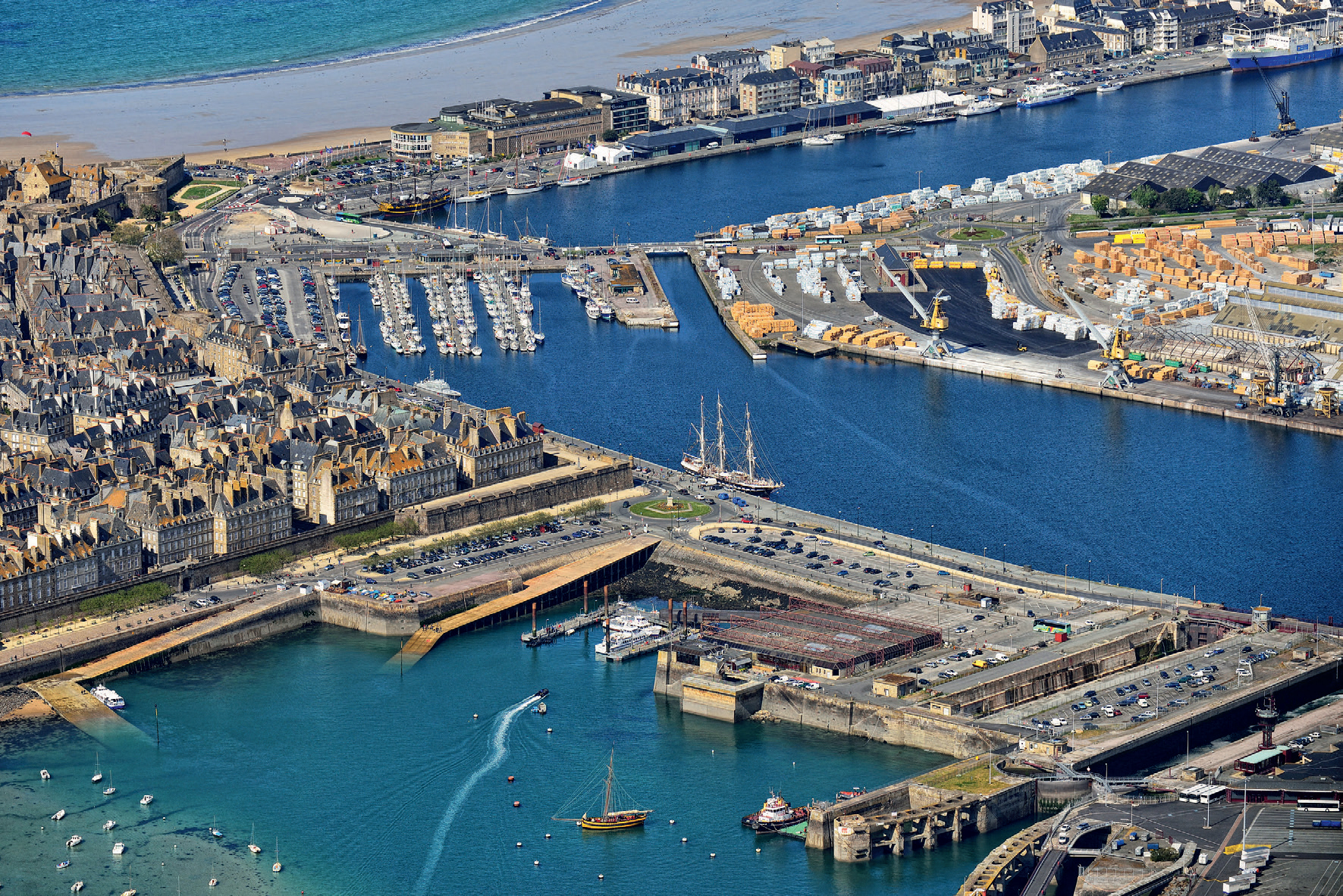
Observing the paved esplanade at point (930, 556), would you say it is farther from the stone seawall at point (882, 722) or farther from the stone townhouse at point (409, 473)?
the stone seawall at point (882, 722)

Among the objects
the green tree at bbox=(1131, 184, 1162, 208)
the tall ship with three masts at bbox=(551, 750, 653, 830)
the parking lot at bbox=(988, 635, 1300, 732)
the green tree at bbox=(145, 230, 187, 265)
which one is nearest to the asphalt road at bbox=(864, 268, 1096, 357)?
the green tree at bbox=(1131, 184, 1162, 208)

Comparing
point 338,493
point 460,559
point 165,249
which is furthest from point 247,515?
point 165,249

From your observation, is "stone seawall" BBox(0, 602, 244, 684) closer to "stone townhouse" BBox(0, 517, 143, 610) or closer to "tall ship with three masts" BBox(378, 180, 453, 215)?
"stone townhouse" BBox(0, 517, 143, 610)

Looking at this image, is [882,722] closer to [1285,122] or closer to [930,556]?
[930,556]

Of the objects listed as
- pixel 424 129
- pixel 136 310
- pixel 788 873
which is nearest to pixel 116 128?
pixel 424 129

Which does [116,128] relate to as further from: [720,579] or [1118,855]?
[1118,855]

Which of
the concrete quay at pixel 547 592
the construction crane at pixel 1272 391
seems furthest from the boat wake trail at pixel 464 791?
the construction crane at pixel 1272 391
